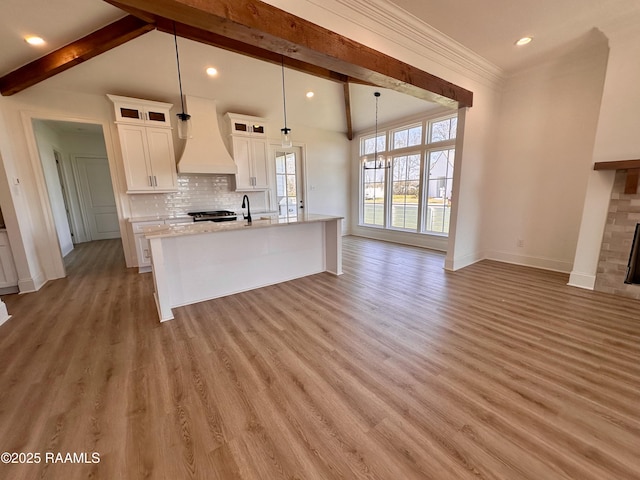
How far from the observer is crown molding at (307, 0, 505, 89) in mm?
2414

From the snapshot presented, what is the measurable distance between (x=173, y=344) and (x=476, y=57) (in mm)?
4999

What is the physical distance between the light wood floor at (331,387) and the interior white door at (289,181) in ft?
11.8

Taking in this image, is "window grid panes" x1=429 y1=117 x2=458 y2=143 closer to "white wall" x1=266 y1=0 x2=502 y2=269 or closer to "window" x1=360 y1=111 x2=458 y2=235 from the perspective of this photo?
"window" x1=360 y1=111 x2=458 y2=235

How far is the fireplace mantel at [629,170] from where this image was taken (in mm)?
2838

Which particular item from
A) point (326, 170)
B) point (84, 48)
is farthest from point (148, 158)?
point (326, 170)

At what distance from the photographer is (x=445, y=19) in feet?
8.94

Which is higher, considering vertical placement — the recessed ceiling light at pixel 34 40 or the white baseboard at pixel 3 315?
the recessed ceiling light at pixel 34 40

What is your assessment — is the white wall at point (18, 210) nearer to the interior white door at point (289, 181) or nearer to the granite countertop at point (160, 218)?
the granite countertop at point (160, 218)

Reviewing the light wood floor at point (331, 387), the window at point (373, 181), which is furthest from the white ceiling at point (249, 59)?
the light wood floor at point (331, 387)

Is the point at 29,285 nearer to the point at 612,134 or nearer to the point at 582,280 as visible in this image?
the point at 582,280

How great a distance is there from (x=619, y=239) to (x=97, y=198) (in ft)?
34.2

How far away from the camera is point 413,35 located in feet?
9.40

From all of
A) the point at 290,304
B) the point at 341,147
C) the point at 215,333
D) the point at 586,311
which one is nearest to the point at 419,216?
the point at 341,147

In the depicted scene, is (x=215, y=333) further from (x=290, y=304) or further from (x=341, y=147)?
(x=341, y=147)
